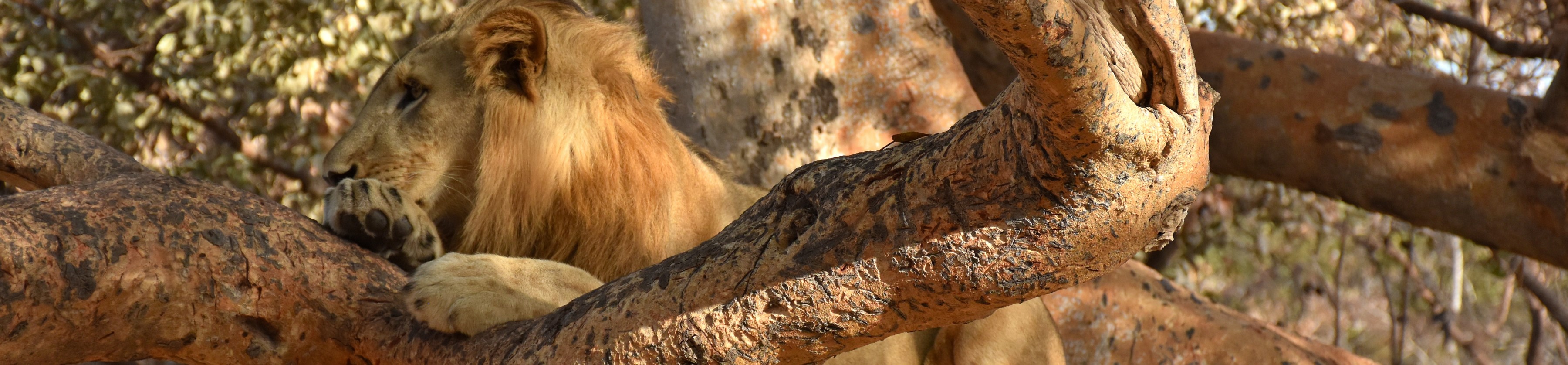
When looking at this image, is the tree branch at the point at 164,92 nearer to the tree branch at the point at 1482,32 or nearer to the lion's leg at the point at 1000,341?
the lion's leg at the point at 1000,341

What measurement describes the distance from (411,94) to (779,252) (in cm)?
146

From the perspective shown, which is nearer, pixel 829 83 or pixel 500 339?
pixel 500 339

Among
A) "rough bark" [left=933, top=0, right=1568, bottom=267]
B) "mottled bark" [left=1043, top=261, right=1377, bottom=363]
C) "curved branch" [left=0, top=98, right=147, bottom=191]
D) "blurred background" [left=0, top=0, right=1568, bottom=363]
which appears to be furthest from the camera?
"blurred background" [left=0, top=0, right=1568, bottom=363]

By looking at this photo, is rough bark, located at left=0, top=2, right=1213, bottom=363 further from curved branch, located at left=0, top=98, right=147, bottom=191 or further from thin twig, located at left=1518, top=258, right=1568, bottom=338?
thin twig, located at left=1518, top=258, right=1568, bottom=338

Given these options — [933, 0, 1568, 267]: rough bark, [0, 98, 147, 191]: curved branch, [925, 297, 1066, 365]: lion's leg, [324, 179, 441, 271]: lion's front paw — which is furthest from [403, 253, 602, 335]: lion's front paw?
[933, 0, 1568, 267]: rough bark

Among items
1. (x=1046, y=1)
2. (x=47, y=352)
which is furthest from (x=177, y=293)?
(x=1046, y=1)

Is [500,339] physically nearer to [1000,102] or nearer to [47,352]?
[47,352]

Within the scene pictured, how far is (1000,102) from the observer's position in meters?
1.55

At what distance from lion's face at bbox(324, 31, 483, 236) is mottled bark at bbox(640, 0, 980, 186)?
1.72m

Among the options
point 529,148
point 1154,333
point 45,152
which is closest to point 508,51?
point 529,148

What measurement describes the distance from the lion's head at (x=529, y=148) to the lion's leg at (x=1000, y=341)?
2.21ft

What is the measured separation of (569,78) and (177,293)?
100 centimetres

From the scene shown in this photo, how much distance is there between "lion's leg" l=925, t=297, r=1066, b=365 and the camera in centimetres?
288

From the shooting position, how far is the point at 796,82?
15.3ft
